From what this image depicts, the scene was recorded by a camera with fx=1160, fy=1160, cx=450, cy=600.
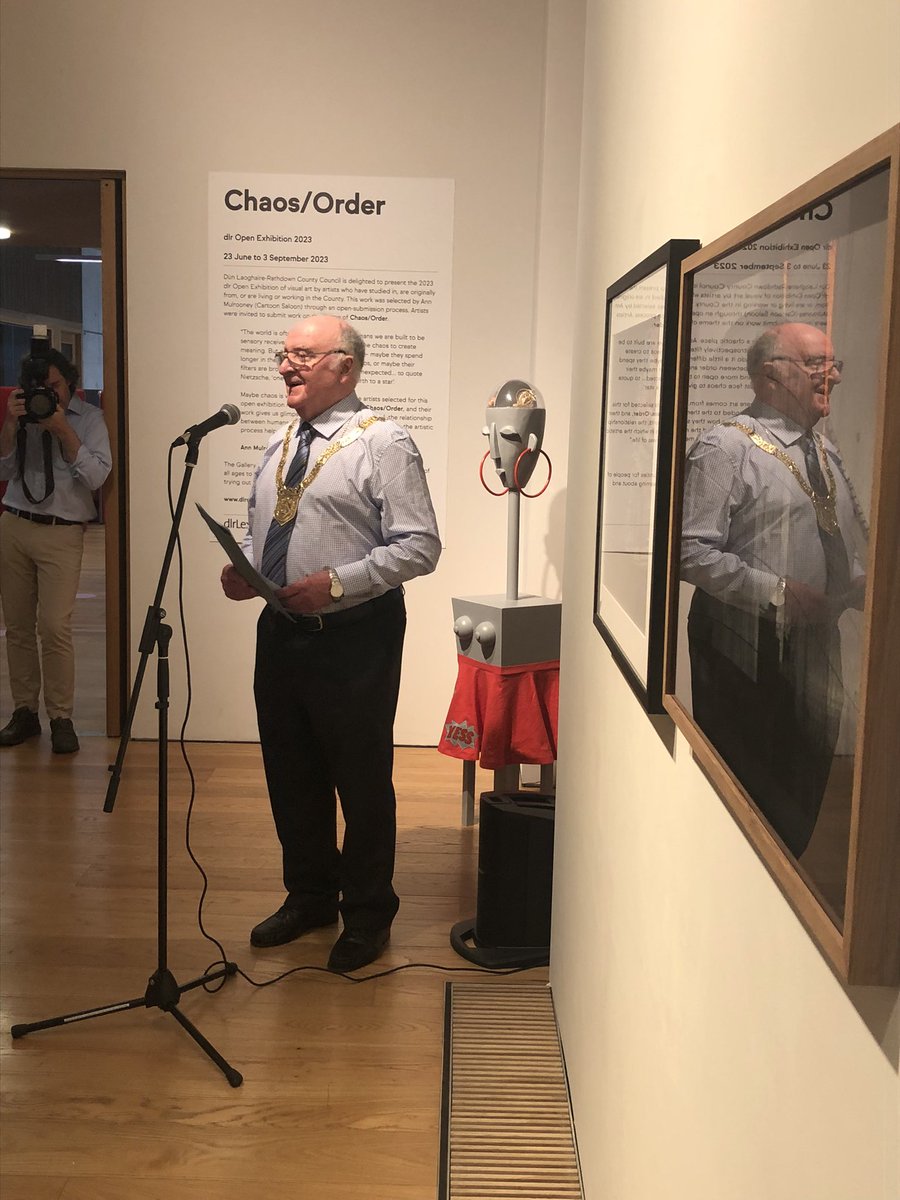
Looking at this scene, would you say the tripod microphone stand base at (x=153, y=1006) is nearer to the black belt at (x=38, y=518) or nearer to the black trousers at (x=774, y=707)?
the black trousers at (x=774, y=707)

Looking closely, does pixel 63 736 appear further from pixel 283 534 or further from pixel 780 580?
pixel 780 580

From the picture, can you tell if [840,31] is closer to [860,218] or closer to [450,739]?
[860,218]

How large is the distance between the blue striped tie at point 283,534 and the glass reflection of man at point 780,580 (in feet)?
6.64

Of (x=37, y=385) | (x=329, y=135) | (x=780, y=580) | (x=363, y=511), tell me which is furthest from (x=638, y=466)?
(x=37, y=385)

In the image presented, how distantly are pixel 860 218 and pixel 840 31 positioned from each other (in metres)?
0.19

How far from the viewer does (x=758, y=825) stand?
924mm

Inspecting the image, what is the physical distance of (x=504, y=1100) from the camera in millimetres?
2490

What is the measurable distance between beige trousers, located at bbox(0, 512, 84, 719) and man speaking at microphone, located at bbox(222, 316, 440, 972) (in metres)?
2.07

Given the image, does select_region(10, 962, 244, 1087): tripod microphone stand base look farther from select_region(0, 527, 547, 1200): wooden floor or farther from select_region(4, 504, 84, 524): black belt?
select_region(4, 504, 84, 524): black belt

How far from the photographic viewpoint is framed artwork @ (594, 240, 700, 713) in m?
1.39

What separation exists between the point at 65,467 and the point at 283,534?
222 cm

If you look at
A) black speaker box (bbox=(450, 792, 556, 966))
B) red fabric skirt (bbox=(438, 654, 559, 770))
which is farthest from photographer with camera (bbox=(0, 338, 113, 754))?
black speaker box (bbox=(450, 792, 556, 966))

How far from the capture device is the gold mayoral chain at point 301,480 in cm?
302

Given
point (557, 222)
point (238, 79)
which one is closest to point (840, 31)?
point (557, 222)
